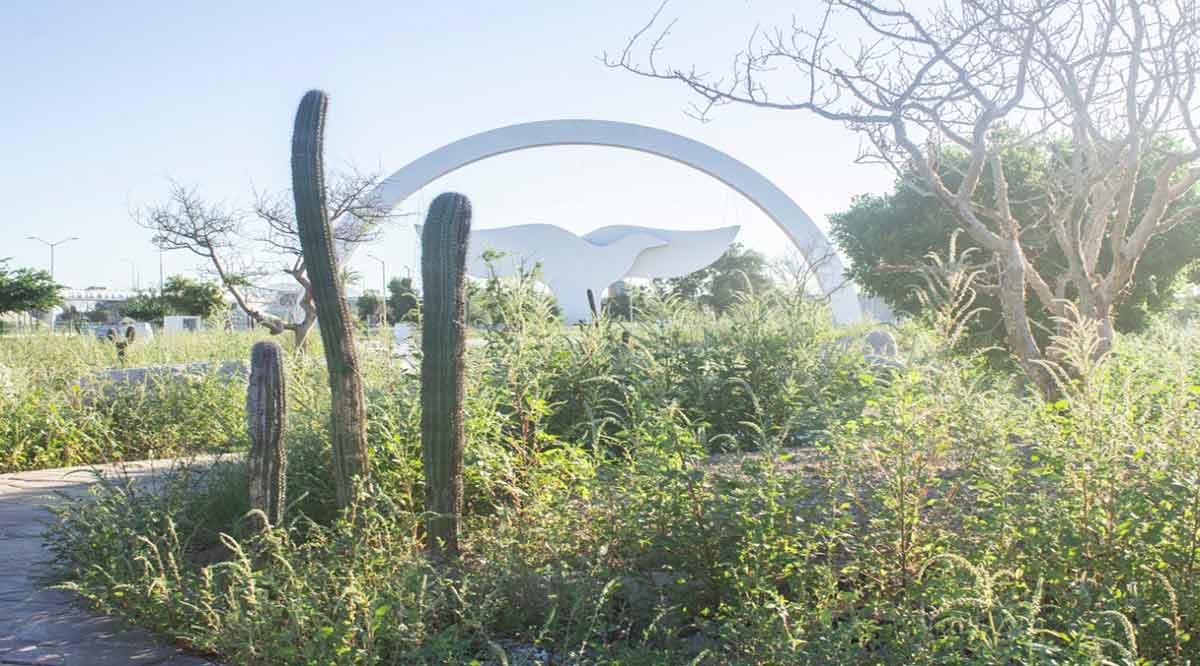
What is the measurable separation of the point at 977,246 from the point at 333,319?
30.8 feet

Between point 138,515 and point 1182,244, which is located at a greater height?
point 1182,244

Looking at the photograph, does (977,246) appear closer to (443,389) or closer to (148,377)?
(443,389)

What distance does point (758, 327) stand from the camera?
602cm

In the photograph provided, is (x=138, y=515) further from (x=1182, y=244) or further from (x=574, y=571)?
(x=1182, y=244)

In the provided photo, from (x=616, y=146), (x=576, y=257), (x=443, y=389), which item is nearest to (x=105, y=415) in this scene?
(x=443, y=389)

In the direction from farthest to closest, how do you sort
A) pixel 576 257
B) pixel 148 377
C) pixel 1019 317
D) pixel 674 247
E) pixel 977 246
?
pixel 674 247 < pixel 576 257 < pixel 977 246 < pixel 148 377 < pixel 1019 317

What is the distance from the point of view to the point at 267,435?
3.14m

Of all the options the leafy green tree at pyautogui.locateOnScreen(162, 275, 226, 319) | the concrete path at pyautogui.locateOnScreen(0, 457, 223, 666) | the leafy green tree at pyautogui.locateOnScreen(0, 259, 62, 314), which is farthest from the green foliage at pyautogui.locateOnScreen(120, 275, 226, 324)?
the concrete path at pyautogui.locateOnScreen(0, 457, 223, 666)

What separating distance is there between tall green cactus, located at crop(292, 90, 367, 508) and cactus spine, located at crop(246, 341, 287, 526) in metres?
0.20

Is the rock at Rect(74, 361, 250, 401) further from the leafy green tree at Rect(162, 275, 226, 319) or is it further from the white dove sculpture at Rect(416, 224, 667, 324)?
the white dove sculpture at Rect(416, 224, 667, 324)

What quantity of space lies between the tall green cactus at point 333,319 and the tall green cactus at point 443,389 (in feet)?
0.97

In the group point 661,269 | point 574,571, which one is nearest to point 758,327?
point 574,571

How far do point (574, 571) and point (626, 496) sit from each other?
12.3 inches

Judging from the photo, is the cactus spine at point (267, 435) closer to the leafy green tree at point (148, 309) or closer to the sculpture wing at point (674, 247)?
the leafy green tree at point (148, 309)
